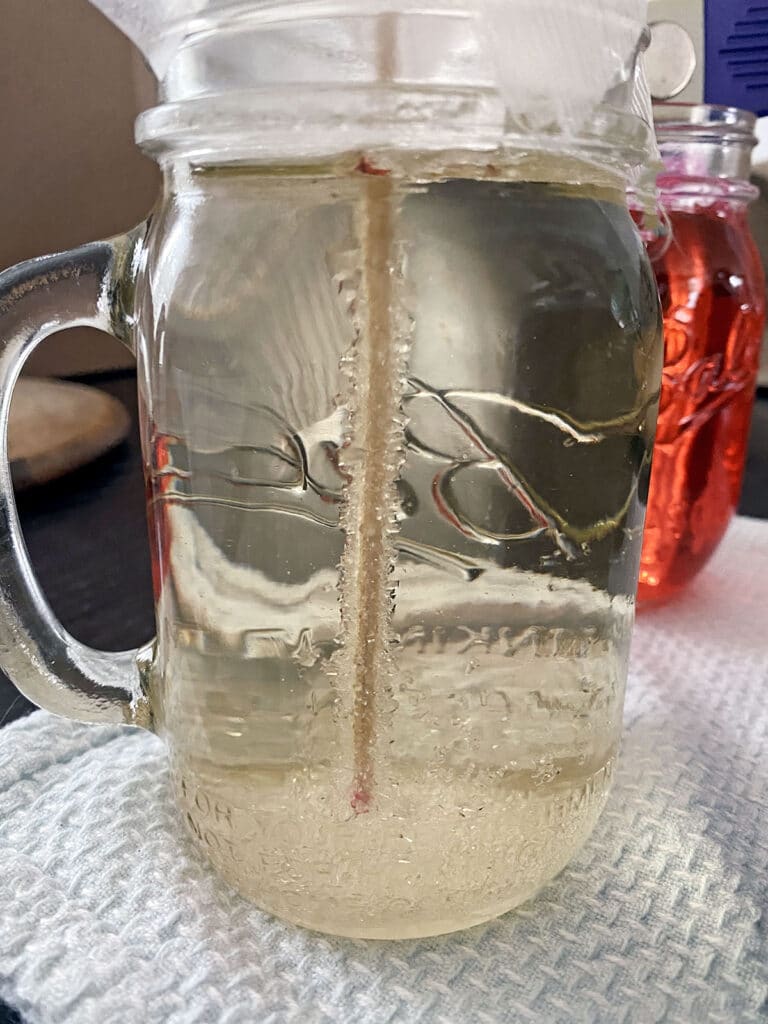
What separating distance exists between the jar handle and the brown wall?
0.51m

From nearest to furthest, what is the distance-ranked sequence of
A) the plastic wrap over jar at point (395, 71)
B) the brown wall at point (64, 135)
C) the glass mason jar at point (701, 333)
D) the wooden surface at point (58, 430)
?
the plastic wrap over jar at point (395, 71) → the glass mason jar at point (701, 333) → the wooden surface at point (58, 430) → the brown wall at point (64, 135)

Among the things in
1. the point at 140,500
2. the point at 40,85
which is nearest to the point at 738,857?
the point at 140,500

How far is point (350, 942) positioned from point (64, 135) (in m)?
0.66

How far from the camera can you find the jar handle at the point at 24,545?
0.65 ft

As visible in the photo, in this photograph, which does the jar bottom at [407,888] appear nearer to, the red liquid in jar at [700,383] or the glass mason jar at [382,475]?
the glass mason jar at [382,475]

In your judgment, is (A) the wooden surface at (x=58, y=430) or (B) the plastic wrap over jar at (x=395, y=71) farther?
(A) the wooden surface at (x=58, y=430)

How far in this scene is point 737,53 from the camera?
19.5 inches

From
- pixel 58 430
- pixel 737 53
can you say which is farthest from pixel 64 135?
pixel 737 53

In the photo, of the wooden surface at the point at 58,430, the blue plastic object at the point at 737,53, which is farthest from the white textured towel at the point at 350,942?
the blue plastic object at the point at 737,53

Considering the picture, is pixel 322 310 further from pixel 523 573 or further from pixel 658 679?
pixel 658 679

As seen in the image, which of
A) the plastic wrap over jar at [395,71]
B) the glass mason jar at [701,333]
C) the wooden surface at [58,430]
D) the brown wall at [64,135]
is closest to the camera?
the plastic wrap over jar at [395,71]

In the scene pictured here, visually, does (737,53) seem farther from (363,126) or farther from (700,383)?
(363,126)

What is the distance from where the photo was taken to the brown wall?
0.66 metres

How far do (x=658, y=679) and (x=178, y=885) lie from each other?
0.17m
